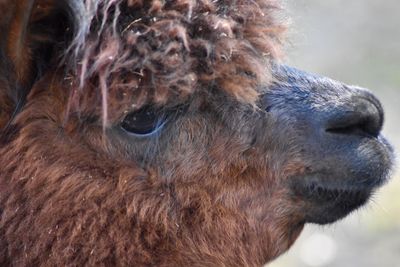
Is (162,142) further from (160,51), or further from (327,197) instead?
(327,197)

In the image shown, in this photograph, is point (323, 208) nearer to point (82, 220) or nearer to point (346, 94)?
point (346, 94)

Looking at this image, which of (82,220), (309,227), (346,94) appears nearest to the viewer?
(82,220)

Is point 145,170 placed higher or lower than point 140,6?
lower

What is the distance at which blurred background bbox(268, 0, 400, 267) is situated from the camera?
7172mm

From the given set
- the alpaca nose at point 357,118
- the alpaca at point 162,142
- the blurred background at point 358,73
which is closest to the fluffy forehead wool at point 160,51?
the alpaca at point 162,142

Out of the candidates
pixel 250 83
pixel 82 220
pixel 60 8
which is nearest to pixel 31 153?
pixel 82 220

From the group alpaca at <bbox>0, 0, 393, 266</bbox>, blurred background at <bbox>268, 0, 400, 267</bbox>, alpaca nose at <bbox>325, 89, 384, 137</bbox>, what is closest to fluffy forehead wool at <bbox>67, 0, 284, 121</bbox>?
alpaca at <bbox>0, 0, 393, 266</bbox>

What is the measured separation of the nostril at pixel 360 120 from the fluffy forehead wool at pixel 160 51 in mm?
274

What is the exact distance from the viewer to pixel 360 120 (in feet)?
10.3

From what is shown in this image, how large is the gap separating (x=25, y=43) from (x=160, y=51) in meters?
0.41

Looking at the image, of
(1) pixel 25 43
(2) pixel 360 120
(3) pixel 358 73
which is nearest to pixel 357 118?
(2) pixel 360 120

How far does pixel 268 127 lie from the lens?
3160mm

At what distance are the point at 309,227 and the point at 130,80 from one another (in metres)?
4.52

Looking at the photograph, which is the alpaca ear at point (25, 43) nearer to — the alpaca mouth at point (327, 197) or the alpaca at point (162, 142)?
the alpaca at point (162, 142)
